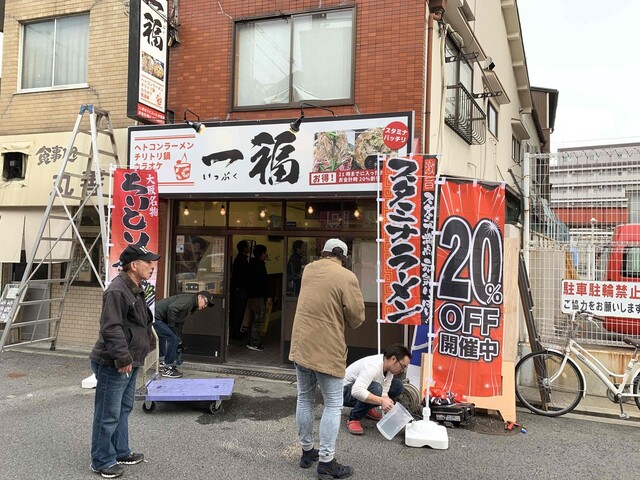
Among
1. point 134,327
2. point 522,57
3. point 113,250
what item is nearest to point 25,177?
point 113,250

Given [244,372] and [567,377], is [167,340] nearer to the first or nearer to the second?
[244,372]

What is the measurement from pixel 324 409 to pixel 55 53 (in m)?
8.65

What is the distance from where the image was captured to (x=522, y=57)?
46.4ft

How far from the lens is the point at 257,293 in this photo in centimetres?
920

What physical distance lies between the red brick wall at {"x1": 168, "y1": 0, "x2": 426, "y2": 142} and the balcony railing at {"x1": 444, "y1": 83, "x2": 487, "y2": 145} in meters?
1.32

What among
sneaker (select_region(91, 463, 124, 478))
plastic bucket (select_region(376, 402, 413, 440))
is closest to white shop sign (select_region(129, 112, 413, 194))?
plastic bucket (select_region(376, 402, 413, 440))

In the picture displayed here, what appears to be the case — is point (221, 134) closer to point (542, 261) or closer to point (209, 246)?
point (209, 246)

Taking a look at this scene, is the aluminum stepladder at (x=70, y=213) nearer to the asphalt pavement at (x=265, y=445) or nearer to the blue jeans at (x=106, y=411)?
the asphalt pavement at (x=265, y=445)

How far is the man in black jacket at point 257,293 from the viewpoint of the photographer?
29.2 ft

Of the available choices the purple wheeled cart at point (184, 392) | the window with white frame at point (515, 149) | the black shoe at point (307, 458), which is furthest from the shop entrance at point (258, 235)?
the window with white frame at point (515, 149)

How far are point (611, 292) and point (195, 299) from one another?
5.51m

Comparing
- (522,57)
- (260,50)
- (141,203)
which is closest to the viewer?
(141,203)

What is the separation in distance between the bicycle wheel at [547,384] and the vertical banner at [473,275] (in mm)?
948

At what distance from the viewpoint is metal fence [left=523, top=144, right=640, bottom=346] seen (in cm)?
645
